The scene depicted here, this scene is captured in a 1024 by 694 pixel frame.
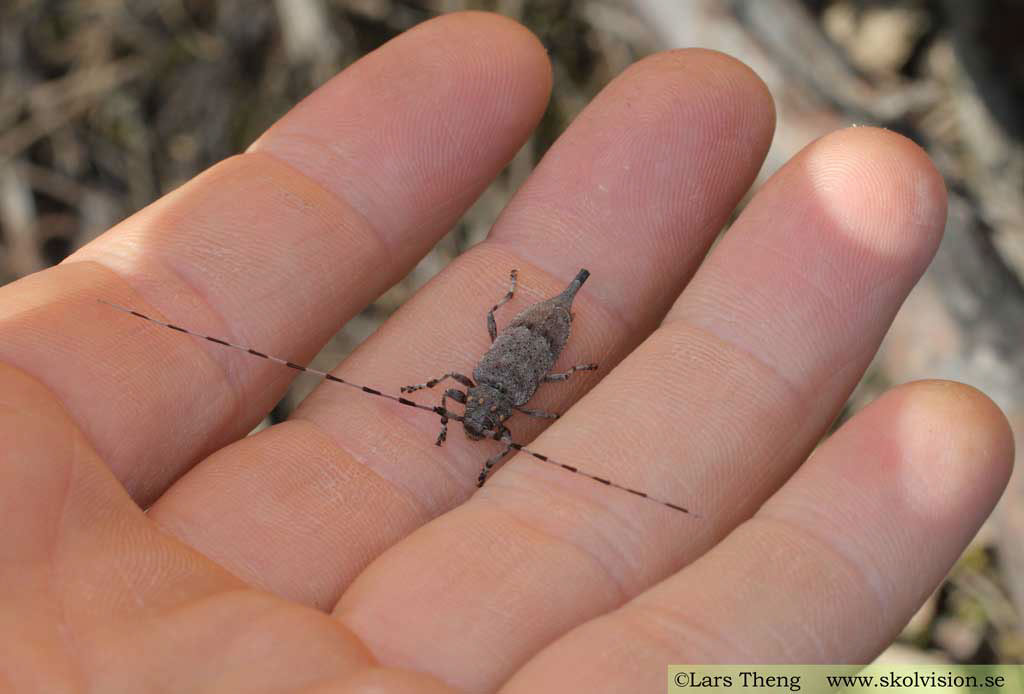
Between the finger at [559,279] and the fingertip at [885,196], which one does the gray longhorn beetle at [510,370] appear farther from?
the fingertip at [885,196]

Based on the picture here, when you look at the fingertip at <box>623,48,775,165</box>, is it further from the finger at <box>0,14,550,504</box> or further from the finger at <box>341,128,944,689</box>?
the finger at <box>0,14,550,504</box>

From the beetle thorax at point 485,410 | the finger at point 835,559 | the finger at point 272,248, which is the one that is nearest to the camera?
the finger at point 835,559

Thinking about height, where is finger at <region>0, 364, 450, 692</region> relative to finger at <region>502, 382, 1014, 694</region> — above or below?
below

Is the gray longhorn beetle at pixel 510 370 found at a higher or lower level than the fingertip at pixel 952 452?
lower

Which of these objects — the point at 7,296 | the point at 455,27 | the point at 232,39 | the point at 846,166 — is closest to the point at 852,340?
the point at 846,166

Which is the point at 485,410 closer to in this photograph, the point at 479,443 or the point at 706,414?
the point at 479,443

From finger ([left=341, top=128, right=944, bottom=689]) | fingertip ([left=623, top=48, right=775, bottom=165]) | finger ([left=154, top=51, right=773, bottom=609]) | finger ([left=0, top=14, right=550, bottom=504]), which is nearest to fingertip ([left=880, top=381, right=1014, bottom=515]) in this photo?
finger ([left=341, top=128, right=944, bottom=689])

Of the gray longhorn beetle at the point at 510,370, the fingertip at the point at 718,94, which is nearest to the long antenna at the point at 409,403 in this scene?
the gray longhorn beetle at the point at 510,370

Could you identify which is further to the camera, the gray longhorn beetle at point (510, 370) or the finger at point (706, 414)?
the gray longhorn beetle at point (510, 370)

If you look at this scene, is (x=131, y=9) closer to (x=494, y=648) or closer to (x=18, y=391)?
(x=18, y=391)
